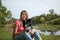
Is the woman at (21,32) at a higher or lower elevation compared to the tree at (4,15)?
lower

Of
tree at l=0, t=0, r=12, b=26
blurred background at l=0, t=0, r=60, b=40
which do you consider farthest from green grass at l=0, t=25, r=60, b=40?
tree at l=0, t=0, r=12, b=26

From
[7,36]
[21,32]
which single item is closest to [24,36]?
[21,32]

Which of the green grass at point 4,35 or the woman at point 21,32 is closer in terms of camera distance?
the woman at point 21,32

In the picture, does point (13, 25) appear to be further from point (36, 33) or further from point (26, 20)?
point (36, 33)

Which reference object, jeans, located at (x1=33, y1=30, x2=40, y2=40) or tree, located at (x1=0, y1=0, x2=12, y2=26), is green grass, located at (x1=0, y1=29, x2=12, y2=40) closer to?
tree, located at (x1=0, y1=0, x2=12, y2=26)

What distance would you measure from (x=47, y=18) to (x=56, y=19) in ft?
0.33

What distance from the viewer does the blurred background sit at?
6.01 feet

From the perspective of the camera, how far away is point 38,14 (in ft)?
6.13

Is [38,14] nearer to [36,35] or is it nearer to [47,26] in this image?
[47,26]

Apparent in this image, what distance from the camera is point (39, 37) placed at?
173cm

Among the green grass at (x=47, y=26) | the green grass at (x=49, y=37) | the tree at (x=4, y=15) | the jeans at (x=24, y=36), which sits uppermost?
the tree at (x=4, y=15)

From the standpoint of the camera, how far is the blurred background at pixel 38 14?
183 cm

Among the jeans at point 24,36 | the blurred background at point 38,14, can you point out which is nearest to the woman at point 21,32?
the jeans at point 24,36

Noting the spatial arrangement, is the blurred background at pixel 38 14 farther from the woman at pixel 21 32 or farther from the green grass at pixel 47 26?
the woman at pixel 21 32
